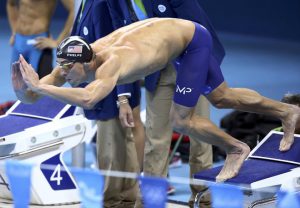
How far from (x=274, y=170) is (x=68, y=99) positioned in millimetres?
1560

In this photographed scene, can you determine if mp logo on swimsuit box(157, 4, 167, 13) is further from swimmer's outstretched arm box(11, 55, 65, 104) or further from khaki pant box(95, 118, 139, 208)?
swimmer's outstretched arm box(11, 55, 65, 104)

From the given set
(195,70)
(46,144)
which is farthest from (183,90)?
(46,144)

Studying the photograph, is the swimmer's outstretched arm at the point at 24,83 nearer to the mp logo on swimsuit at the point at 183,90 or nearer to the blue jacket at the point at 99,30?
the mp logo on swimsuit at the point at 183,90

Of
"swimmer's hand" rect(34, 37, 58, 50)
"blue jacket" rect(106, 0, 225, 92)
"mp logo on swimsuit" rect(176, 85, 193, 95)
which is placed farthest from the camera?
"swimmer's hand" rect(34, 37, 58, 50)

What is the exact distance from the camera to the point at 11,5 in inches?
361

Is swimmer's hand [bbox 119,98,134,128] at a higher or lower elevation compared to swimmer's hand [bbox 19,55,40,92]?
lower

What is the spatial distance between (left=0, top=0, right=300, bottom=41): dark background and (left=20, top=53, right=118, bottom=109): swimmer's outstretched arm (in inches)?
459

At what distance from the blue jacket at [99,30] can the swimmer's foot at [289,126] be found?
1197 millimetres

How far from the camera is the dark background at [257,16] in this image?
1717 cm

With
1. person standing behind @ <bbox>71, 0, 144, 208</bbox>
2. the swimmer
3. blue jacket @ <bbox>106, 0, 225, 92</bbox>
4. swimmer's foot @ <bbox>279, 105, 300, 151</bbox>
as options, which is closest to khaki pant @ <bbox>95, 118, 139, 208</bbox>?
person standing behind @ <bbox>71, 0, 144, 208</bbox>

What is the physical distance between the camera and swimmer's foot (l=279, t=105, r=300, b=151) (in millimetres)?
6316

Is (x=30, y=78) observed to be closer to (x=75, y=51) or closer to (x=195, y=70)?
(x=75, y=51)

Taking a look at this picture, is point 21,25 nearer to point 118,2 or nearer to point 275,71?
point 118,2

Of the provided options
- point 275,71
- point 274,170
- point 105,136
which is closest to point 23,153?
point 105,136
